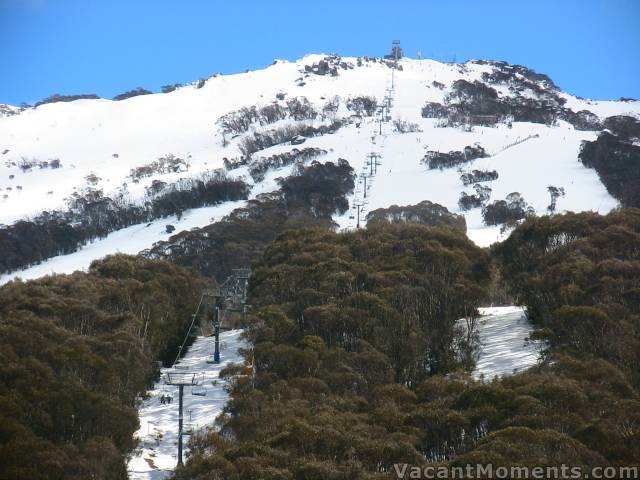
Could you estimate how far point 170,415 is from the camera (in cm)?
2309

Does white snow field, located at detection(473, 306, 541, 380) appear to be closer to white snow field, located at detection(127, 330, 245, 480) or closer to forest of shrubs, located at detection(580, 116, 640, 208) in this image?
white snow field, located at detection(127, 330, 245, 480)

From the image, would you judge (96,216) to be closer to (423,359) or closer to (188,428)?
(188,428)

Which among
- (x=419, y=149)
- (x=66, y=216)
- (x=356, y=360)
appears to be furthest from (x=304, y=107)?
(x=356, y=360)

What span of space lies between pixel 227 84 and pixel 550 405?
133 metres

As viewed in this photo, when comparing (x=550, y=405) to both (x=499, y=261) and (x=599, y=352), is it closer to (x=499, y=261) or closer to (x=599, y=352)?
(x=599, y=352)

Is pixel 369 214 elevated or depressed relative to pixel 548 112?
depressed

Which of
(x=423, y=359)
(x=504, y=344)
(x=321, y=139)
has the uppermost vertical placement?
(x=321, y=139)

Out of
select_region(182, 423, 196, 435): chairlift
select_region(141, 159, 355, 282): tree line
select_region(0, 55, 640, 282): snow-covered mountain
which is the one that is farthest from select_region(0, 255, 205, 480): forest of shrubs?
select_region(0, 55, 640, 282): snow-covered mountain

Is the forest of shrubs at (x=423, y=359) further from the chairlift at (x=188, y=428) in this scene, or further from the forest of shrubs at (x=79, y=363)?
the forest of shrubs at (x=79, y=363)

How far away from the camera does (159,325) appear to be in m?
27.8

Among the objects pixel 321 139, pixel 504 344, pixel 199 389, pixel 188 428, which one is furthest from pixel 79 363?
pixel 321 139

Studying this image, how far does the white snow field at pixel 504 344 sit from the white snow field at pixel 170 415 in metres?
8.32

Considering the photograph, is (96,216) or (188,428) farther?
(96,216)

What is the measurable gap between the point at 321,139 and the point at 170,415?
235 ft
